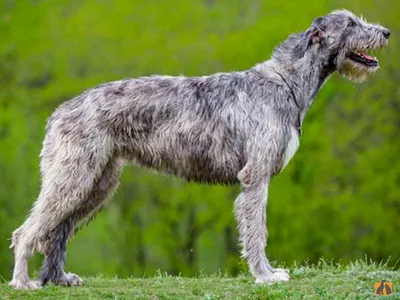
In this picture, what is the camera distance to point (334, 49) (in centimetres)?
799

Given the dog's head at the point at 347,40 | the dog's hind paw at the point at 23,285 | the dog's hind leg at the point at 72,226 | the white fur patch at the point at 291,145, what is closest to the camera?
the dog's hind paw at the point at 23,285

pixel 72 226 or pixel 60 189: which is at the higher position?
pixel 60 189

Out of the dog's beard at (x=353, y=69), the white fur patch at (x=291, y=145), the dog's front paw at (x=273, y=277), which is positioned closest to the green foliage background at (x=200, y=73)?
the dog's beard at (x=353, y=69)

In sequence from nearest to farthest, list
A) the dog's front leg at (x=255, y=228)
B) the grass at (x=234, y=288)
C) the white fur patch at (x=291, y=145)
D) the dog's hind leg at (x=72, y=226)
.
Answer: the grass at (x=234, y=288) < the dog's front leg at (x=255, y=228) < the white fur patch at (x=291, y=145) < the dog's hind leg at (x=72, y=226)

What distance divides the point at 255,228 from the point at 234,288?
66cm

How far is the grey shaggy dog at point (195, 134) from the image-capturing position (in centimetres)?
762

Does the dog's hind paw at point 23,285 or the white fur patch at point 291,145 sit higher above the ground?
the white fur patch at point 291,145

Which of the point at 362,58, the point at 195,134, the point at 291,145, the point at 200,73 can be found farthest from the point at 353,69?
the point at 200,73

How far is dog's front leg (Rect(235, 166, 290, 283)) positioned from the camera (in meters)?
7.56

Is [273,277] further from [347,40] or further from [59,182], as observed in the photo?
[347,40]

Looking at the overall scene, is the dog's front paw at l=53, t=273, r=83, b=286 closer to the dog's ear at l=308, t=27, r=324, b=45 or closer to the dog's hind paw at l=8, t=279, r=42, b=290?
the dog's hind paw at l=8, t=279, r=42, b=290

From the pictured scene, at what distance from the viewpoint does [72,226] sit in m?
7.98

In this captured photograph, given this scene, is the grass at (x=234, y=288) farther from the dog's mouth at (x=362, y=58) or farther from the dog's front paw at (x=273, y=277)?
the dog's mouth at (x=362, y=58)

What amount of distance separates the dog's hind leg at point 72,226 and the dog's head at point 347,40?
2.44 metres
